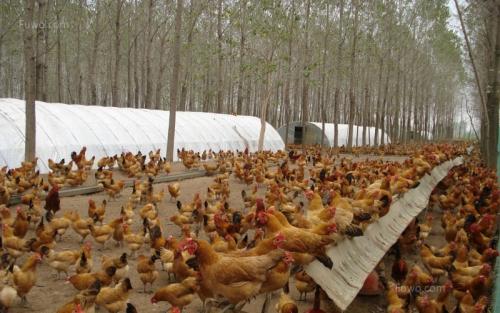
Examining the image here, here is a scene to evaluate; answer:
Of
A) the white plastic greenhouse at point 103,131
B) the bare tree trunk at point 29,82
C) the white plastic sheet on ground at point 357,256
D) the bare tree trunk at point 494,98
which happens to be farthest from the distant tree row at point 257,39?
the white plastic sheet on ground at point 357,256

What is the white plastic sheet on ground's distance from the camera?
3973 mm

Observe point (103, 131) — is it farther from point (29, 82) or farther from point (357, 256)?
point (357, 256)

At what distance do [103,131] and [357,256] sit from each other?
13.9m

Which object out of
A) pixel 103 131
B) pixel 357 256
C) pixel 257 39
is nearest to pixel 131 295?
pixel 357 256

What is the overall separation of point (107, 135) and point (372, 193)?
12416 millimetres

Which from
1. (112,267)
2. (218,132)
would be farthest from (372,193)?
(218,132)

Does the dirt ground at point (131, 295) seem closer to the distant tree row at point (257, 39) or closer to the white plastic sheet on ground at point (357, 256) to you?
the white plastic sheet on ground at point (357, 256)

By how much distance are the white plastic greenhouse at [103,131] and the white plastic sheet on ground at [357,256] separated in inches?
416

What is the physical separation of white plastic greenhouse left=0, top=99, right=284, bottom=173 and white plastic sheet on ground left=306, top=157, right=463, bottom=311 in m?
10.6

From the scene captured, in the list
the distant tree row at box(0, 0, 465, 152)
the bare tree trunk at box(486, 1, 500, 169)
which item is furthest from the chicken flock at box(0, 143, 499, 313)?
the distant tree row at box(0, 0, 465, 152)

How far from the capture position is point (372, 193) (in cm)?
695

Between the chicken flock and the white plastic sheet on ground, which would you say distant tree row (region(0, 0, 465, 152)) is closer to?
the chicken flock

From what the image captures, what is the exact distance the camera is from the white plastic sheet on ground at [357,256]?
3.97 meters

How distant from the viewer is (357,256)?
16.4 feet
